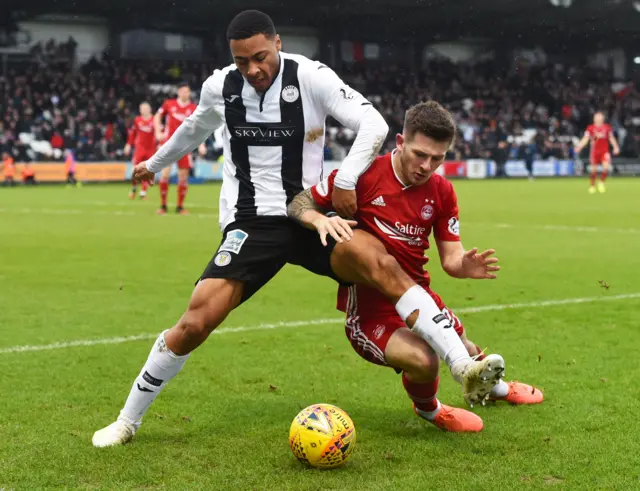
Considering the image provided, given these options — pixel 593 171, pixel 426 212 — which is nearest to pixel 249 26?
pixel 426 212

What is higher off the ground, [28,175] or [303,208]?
[303,208]

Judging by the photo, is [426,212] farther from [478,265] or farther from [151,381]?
[151,381]

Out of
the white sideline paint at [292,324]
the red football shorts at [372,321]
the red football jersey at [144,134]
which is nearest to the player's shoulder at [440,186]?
the red football shorts at [372,321]

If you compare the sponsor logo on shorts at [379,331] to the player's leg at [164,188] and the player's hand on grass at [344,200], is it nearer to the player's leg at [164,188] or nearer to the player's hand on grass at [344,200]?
the player's hand on grass at [344,200]

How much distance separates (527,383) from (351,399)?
41.2 inches

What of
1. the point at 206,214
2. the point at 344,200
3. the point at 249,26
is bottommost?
the point at 206,214

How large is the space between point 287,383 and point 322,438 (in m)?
1.51

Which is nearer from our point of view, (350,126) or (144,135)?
(350,126)

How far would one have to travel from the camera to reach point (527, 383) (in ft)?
17.2

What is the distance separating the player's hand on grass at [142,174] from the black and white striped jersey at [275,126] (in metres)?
0.57

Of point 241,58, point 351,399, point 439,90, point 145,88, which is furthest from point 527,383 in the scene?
point 439,90

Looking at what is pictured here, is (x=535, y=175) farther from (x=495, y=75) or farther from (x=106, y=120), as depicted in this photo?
(x=106, y=120)

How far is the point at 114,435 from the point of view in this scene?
4.16 m

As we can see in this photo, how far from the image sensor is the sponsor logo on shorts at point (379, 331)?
435 centimetres
